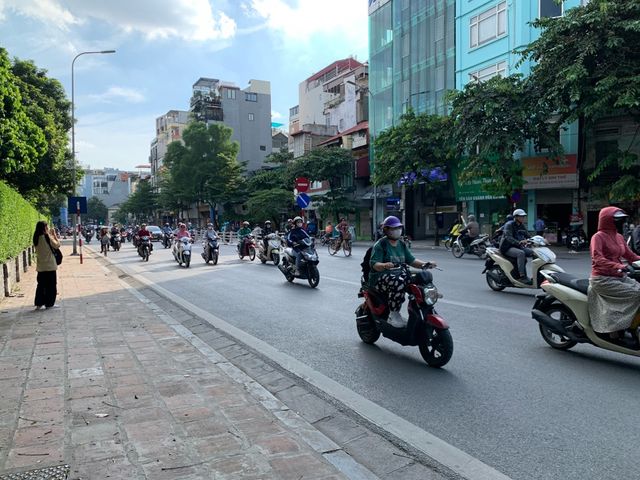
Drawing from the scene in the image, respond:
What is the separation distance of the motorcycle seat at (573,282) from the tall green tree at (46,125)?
22.1m

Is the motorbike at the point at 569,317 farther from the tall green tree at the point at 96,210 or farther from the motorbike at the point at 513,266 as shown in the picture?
the tall green tree at the point at 96,210

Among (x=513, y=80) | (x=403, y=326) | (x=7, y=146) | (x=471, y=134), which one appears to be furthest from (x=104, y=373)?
(x=513, y=80)

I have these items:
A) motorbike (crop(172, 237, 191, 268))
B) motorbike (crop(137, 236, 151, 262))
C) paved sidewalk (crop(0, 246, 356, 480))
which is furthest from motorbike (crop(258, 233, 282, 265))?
paved sidewalk (crop(0, 246, 356, 480))

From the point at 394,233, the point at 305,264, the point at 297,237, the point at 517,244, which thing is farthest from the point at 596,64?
the point at 394,233

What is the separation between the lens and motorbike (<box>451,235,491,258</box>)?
19266 mm

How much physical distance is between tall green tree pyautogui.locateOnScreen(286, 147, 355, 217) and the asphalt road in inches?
1198

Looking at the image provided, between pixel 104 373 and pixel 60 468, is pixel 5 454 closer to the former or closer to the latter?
pixel 60 468

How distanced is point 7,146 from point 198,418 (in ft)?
34.7

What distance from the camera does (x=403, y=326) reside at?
18.7ft

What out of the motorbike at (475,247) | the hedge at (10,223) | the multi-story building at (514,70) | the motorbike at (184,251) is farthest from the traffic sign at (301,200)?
the multi-story building at (514,70)

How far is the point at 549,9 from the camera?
25.2 meters

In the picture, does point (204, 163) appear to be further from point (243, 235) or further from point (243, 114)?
point (243, 235)

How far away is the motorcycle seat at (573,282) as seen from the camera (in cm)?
567

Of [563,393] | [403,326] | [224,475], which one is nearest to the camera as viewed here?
[224,475]
